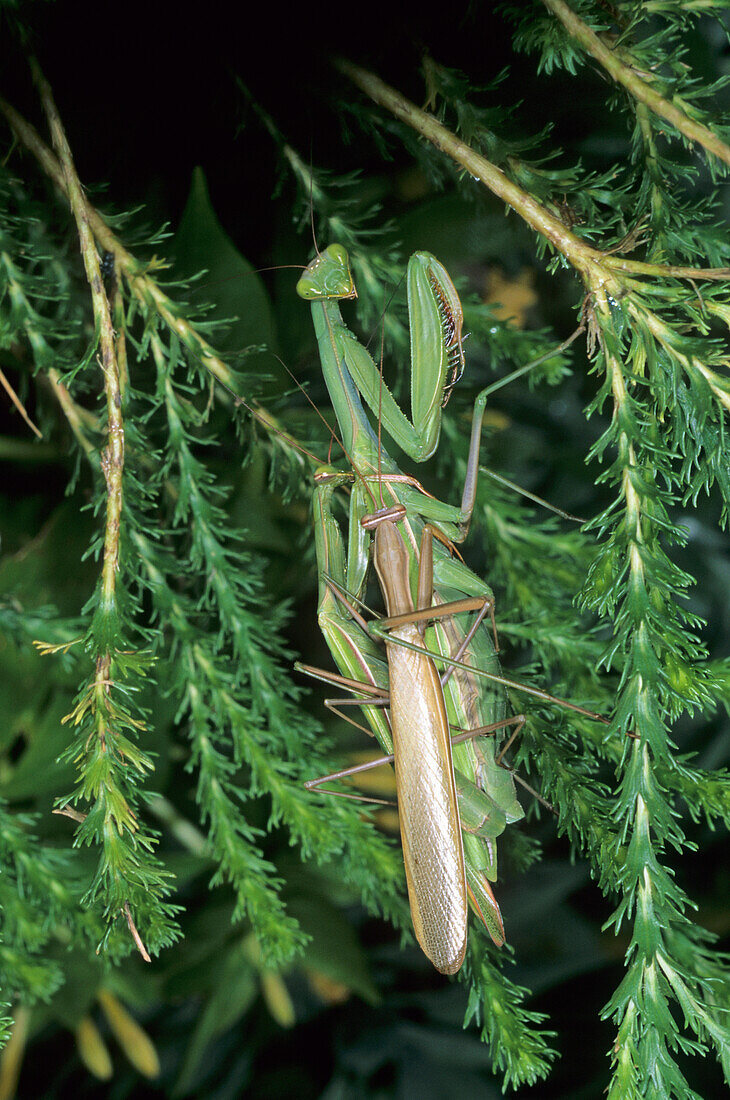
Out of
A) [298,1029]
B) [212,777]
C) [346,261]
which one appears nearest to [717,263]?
[346,261]

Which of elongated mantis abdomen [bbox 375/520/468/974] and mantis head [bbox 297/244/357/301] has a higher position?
mantis head [bbox 297/244/357/301]

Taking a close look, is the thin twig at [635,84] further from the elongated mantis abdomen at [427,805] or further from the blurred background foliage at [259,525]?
the elongated mantis abdomen at [427,805]

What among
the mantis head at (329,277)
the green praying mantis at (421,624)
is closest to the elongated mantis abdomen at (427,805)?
the green praying mantis at (421,624)

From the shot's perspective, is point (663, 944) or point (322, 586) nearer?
point (663, 944)

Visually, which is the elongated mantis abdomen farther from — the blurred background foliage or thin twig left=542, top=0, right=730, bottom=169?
thin twig left=542, top=0, right=730, bottom=169

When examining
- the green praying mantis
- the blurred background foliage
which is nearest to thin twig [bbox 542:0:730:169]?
the blurred background foliage

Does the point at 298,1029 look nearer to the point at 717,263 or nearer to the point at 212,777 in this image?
the point at 212,777
